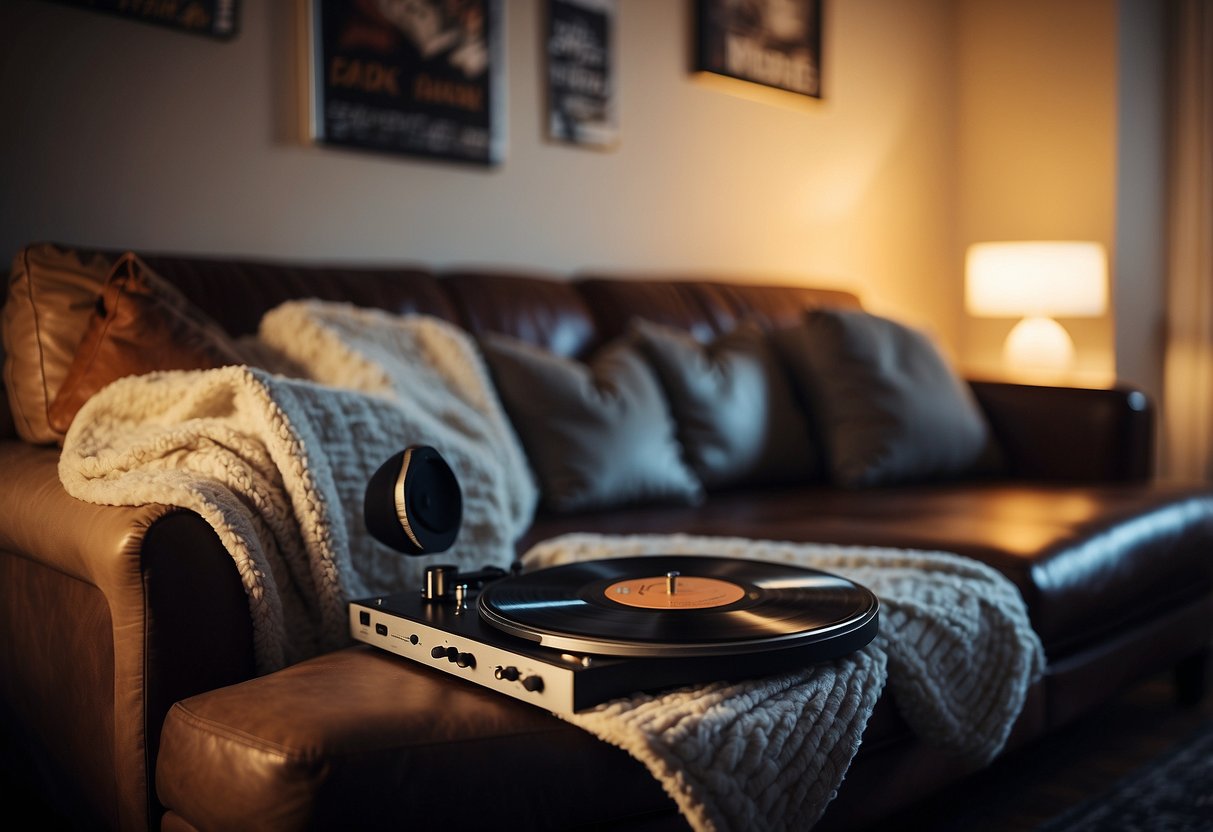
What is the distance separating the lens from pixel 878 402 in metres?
2.44

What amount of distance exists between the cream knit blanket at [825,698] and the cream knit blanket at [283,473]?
0.23 metres

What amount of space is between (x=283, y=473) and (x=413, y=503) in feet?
0.54

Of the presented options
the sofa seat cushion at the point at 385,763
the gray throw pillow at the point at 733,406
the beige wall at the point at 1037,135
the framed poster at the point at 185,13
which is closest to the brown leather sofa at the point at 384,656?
the sofa seat cushion at the point at 385,763

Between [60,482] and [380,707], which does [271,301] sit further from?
[380,707]

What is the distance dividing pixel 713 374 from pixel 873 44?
1.79 m

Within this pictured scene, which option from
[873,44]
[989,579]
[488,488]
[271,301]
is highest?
[873,44]

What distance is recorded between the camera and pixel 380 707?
3.24 ft

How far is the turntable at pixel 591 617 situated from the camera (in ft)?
3.21

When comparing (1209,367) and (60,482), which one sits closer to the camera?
(60,482)

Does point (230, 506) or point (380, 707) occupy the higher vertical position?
point (230, 506)

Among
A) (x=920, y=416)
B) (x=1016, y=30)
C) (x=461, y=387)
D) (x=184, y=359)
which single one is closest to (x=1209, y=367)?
(x=1016, y=30)

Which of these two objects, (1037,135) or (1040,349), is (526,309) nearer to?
(1040,349)

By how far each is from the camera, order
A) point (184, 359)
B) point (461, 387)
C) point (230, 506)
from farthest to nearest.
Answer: point (461, 387) → point (184, 359) → point (230, 506)

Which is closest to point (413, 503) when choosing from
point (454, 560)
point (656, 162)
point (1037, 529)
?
point (454, 560)
